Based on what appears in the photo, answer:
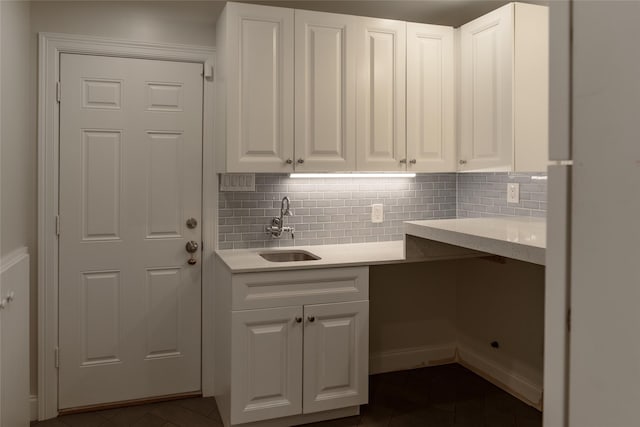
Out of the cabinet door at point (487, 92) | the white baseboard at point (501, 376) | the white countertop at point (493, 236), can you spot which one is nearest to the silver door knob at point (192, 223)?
the white countertop at point (493, 236)

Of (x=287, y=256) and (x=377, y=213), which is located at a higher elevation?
(x=377, y=213)

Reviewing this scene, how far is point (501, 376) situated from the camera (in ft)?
11.2

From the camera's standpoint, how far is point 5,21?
2303 millimetres

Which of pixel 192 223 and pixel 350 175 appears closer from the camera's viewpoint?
pixel 192 223

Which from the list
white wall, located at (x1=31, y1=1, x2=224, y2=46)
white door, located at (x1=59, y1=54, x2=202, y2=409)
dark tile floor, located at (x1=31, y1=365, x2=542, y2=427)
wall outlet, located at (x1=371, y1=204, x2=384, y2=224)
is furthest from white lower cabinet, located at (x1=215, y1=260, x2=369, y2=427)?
white wall, located at (x1=31, y1=1, x2=224, y2=46)

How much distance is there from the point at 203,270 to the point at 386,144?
1370 mm

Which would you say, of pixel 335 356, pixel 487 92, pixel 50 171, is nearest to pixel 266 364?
pixel 335 356

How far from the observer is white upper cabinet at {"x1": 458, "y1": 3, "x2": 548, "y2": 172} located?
113 inches

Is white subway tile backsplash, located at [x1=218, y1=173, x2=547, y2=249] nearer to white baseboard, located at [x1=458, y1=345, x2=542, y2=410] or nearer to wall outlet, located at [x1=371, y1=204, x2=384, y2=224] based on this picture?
wall outlet, located at [x1=371, y1=204, x2=384, y2=224]

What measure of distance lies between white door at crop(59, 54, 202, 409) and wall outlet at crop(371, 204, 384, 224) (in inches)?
46.1

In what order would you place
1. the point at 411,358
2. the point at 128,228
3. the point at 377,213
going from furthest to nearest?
the point at 411,358
the point at 377,213
the point at 128,228

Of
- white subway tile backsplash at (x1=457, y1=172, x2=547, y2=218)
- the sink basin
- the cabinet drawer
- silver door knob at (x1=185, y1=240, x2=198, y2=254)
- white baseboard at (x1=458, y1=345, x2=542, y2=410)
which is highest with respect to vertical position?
white subway tile backsplash at (x1=457, y1=172, x2=547, y2=218)

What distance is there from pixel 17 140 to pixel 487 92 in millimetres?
2548

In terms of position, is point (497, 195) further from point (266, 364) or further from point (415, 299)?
point (266, 364)
